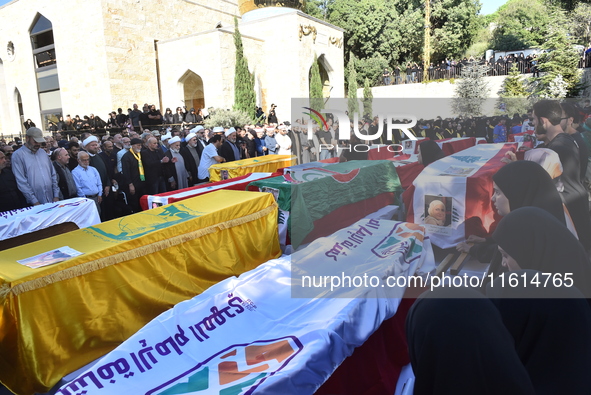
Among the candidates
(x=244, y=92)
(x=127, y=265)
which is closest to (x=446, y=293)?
(x=127, y=265)

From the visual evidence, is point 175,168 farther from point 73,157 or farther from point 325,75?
point 325,75

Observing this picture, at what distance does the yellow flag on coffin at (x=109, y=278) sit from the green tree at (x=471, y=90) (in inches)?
777

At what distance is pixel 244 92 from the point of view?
17656 millimetres

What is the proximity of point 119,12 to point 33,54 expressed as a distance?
25.2 feet

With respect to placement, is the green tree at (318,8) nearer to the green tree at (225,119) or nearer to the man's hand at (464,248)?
the green tree at (225,119)

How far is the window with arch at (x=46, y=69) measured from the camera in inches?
822

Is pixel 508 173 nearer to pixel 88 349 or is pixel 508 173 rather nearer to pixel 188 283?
pixel 188 283

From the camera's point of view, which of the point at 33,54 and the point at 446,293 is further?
the point at 33,54

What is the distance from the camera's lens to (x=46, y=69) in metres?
21.4

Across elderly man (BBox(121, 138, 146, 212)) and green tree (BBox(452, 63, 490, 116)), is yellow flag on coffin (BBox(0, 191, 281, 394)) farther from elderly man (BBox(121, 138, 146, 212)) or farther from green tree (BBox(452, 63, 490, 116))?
green tree (BBox(452, 63, 490, 116))

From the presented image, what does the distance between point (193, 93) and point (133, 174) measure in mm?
15580

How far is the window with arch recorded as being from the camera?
20.9 m

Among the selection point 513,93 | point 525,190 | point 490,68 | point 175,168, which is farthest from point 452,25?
point 525,190

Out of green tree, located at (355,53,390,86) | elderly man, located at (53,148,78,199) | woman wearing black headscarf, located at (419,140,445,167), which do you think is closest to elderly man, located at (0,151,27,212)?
elderly man, located at (53,148,78,199)
